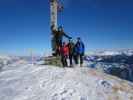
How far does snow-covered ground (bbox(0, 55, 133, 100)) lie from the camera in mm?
15086

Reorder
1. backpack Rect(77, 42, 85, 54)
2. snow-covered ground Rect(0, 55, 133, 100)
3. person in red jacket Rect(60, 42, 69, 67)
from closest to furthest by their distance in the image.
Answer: snow-covered ground Rect(0, 55, 133, 100), person in red jacket Rect(60, 42, 69, 67), backpack Rect(77, 42, 85, 54)

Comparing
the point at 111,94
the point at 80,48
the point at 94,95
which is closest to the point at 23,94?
the point at 94,95

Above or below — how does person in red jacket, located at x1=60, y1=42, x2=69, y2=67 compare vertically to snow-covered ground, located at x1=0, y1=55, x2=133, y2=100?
above

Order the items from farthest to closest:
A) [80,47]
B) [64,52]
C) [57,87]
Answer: [80,47]
[64,52]
[57,87]

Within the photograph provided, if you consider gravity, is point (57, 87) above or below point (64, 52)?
below

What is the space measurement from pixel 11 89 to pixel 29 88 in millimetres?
1174

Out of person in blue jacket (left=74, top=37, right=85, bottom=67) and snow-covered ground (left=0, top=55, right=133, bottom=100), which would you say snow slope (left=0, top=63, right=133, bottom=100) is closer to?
snow-covered ground (left=0, top=55, right=133, bottom=100)

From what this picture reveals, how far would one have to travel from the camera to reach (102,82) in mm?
18281

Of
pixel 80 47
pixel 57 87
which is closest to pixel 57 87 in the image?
pixel 57 87

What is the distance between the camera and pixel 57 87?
53.7 ft

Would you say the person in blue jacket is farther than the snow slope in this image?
Yes

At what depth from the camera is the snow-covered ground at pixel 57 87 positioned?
1509 cm

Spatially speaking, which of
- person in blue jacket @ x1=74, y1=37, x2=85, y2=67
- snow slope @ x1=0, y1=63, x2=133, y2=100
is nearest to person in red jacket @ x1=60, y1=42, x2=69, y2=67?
person in blue jacket @ x1=74, y1=37, x2=85, y2=67

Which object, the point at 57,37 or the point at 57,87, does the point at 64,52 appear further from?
the point at 57,87
